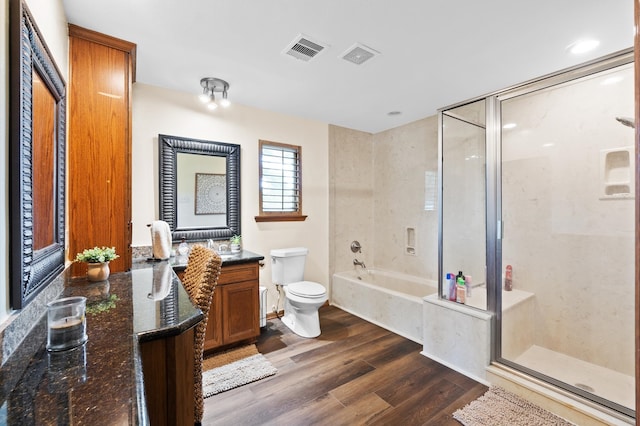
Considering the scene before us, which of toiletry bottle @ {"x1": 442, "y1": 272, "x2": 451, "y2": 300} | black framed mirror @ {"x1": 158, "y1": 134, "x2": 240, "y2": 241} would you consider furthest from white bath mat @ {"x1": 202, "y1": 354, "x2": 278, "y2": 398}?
toiletry bottle @ {"x1": 442, "y1": 272, "x2": 451, "y2": 300}

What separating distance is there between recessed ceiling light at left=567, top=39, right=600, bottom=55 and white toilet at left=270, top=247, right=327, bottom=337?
105 inches

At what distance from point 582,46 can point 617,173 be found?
1.02m

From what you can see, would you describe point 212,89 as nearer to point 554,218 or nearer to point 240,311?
point 240,311

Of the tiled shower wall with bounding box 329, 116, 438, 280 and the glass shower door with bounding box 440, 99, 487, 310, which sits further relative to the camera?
the tiled shower wall with bounding box 329, 116, 438, 280

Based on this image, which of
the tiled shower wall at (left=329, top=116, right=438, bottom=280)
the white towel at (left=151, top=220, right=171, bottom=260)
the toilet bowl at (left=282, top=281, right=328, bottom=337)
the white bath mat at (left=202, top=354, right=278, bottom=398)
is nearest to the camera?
the white bath mat at (left=202, top=354, right=278, bottom=398)

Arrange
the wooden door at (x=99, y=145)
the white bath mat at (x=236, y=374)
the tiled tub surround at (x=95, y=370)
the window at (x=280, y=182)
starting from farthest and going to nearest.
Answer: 1. the window at (x=280, y=182)
2. the white bath mat at (x=236, y=374)
3. the wooden door at (x=99, y=145)
4. the tiled tub surround at (x=95, y=370)

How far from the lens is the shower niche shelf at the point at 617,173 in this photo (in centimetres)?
211

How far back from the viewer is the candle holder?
887 millimetres

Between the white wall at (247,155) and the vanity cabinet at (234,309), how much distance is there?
1.79 ft

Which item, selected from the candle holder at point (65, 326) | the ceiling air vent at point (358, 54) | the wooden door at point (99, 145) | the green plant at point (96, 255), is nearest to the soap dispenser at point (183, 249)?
the wooden door at point (99, 145)

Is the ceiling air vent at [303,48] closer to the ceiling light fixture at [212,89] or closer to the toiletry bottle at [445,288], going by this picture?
the ceiling light fixture at [212,89]

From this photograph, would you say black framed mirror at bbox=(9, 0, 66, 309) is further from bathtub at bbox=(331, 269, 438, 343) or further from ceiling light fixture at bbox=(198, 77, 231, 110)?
bathtub at bbox=(331, 269, 438, 343)

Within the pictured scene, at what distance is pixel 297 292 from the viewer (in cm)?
287

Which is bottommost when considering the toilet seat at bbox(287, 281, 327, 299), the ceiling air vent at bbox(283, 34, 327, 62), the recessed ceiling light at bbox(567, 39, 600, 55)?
the toilet seat at bbox(287, 281, 327, 299)
